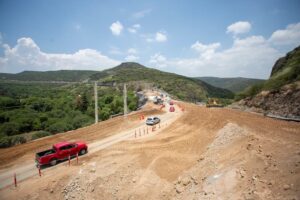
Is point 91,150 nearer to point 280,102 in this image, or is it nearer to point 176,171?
point 176,171

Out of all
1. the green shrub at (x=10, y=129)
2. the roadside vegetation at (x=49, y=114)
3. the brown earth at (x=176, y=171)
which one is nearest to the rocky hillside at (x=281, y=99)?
the brown earth at (x=176, y=171)

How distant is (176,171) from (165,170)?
3.19ft

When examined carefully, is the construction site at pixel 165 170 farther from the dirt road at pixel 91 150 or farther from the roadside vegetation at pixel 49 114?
the roadside vegetation at pixel 49 114

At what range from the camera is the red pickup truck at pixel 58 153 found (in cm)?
1746

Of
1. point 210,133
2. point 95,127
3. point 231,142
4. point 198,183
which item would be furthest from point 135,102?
point 198,183

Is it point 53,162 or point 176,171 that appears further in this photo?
point 53,162

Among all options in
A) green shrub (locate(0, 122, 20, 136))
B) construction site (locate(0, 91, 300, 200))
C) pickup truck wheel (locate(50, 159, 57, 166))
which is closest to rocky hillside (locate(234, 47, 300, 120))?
construction site (locate(0, 91, 300, 200))

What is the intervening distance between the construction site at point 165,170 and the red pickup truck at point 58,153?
640 mm

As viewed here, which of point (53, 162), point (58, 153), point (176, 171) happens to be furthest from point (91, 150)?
point (176, 171)

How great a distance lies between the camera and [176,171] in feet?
55.8

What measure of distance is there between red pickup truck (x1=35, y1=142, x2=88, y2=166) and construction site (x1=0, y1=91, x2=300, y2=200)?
0.64 meters

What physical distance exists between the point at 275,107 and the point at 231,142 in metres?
29.3

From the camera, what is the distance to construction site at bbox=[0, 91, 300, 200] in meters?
10.8

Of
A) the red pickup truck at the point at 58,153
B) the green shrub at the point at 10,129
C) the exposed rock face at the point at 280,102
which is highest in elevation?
the exposed rock face at the point at 280,102
